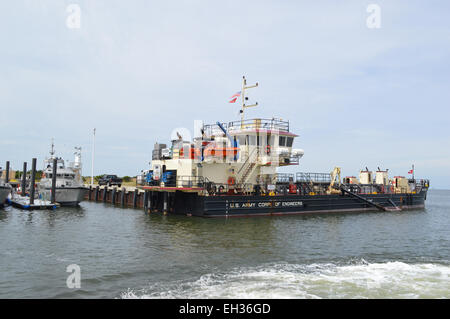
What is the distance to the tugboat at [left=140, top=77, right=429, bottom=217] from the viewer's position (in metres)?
25.3

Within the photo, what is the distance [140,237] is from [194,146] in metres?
9.59

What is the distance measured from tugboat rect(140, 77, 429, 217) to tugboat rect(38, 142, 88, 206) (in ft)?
33.4

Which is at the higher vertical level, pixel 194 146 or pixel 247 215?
pixel 194 146

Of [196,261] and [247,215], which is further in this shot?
[247,215]

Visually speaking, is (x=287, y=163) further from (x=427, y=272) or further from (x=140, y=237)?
(x=427, y=272)

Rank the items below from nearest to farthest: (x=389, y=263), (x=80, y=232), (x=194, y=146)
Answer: (x=389, y=263) → (x=80, y=232) → (x=194, y=146)

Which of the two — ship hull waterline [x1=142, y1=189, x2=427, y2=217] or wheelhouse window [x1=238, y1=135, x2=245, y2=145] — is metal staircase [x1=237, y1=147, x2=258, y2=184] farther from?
ship hull waterline [x1=142, y1=189, x2=427, y2=217]

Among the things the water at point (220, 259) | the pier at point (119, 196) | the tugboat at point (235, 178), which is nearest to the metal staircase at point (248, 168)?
the tugboat at point (235, 178)

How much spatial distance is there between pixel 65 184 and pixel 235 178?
793 inches

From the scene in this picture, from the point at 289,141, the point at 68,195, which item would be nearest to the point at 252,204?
the point at 289,141

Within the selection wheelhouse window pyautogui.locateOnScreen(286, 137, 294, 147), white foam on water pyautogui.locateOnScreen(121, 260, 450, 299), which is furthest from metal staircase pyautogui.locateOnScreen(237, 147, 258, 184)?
white foam on water pyautogui.locateOnScreen(121, 260, 450, 299)

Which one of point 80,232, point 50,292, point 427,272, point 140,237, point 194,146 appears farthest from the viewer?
point 194,146

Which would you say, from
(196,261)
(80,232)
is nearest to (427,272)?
(196,261)

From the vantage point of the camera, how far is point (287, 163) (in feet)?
96.6
